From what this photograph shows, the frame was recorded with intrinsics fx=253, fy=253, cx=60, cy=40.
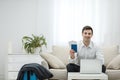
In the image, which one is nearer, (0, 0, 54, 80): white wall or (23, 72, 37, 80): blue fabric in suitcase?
(23, 72, 37, 80): blue fabric in suitcase

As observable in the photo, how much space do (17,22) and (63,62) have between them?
61.7 inches

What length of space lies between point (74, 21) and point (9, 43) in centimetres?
154

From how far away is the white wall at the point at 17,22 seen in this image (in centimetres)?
582

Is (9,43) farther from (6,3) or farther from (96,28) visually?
(96,28)

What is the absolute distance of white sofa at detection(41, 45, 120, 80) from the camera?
441 cm

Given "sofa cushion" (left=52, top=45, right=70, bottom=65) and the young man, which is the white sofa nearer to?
"sofa cushion" (left=52, top=45, right=70, bottom=65)

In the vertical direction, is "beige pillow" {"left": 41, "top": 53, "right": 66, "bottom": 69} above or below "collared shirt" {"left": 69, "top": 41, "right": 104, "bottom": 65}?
below

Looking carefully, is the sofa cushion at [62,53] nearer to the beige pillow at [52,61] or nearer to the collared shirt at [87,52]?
the beige pillow at [52,61]

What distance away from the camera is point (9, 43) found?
5.41m

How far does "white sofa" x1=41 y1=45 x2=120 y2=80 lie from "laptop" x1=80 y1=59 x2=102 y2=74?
126cm

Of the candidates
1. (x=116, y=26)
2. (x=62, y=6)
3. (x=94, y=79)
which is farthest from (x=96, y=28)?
(x=94, y=79)

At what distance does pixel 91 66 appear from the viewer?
316cm

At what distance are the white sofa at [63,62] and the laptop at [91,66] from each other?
1.26m

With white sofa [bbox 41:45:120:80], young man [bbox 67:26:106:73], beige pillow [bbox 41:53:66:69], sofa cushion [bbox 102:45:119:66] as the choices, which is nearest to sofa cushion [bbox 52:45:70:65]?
white sofa [bbox 41:45:120:80]
